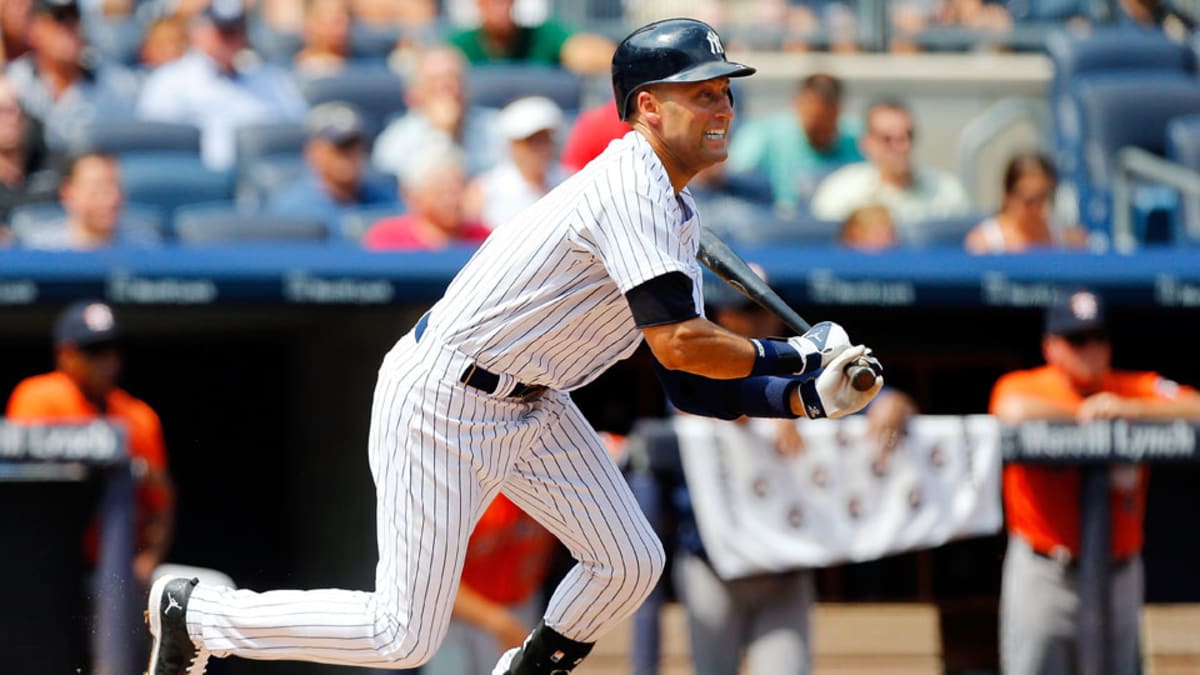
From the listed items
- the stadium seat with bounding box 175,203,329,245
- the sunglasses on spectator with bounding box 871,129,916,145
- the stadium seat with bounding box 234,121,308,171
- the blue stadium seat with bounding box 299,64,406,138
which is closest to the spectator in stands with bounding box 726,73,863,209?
the sunglasses on spectator with bounding box 871,129,916,145

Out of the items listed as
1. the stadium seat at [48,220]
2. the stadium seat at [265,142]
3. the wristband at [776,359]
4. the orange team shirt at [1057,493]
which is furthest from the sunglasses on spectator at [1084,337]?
the stadium seat at [265,142]

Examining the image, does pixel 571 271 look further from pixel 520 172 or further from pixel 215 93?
pixel 215 93

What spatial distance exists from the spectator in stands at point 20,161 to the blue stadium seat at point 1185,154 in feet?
13.9

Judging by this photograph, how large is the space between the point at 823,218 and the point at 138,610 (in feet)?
9.74

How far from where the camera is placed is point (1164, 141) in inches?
297

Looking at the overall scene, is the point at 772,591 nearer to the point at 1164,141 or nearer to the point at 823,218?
the point at 823,218

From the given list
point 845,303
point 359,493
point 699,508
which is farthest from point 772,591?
point 359,493

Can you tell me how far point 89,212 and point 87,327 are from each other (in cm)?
71

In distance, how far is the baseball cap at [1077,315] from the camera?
5.30m

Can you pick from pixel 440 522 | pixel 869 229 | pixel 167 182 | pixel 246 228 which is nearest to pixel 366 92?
pixel 167 182

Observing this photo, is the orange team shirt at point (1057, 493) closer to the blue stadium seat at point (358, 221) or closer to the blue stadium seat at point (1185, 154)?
Answer: the blue stadium seat at point (1185, 154)

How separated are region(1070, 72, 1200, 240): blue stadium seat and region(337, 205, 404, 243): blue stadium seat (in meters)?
2.94

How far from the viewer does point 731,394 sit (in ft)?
11.4

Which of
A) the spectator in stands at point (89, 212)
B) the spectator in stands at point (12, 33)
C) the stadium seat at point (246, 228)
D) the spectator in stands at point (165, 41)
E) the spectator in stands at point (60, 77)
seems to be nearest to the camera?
the spectator in stands at point (89, 212)
